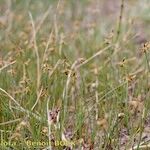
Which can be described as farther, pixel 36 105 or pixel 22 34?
pixel 22 34

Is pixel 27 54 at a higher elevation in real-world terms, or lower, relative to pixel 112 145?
higher

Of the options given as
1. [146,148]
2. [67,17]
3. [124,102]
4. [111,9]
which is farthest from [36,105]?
[111,9]

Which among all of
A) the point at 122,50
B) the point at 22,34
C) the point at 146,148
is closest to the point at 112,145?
the point at 146,148

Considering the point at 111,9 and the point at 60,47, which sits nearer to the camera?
the point at 60,47

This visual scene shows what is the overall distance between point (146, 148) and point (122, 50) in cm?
124

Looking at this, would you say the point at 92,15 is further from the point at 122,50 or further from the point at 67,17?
the point at 122,50

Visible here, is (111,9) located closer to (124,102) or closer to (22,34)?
(22,34)

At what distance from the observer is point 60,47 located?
290 cm

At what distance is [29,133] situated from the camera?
2.22m

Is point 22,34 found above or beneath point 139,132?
above

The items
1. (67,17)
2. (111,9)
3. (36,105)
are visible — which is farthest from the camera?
(111,9)

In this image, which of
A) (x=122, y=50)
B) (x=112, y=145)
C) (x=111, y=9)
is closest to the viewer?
(x=112, y=145)

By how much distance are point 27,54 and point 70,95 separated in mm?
464

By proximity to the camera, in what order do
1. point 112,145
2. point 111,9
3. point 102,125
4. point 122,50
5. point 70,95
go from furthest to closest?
point 111,9, point 122,50, point 70,95, point 112,145, point 102,125
